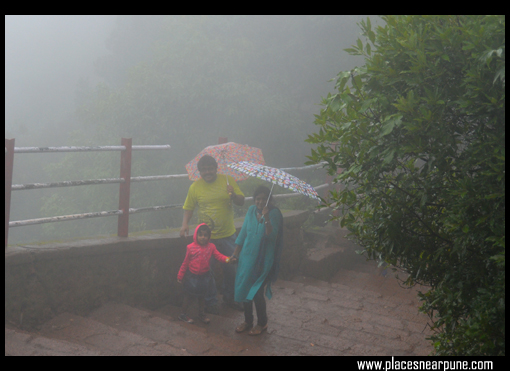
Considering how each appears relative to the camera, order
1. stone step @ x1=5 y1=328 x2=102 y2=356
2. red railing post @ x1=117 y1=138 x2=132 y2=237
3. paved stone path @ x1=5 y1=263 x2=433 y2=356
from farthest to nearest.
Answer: red railing post @ x1=117 y1=138 x2=132 y2=237, paved stone path @ x1=5 y1=263 x2=433 y2=356, stone step @ x1=5 y1=328 x2=102 y2=356

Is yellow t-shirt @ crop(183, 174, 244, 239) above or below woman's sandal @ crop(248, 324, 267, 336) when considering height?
above

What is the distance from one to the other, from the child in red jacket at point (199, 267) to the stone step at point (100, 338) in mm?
956

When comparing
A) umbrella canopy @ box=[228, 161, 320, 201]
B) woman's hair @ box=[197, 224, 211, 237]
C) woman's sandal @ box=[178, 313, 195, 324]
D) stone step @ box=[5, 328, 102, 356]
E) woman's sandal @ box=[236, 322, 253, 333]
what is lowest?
woman's sandal @ box=[178, 313, 195, 324]

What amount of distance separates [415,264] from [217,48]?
20336 mm

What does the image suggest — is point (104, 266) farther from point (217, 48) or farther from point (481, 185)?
point (217, 48)

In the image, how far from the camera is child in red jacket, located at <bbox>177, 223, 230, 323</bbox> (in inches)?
182

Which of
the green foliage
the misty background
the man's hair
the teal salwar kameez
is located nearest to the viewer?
the green foliage

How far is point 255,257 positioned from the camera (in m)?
4.33

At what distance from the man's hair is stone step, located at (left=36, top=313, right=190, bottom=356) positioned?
68.4 inches

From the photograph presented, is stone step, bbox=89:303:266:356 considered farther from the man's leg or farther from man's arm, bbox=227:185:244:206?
man's arm, bbox=227:185:244:206

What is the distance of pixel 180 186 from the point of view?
22609 millimetres

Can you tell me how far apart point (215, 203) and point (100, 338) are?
174 centimetres

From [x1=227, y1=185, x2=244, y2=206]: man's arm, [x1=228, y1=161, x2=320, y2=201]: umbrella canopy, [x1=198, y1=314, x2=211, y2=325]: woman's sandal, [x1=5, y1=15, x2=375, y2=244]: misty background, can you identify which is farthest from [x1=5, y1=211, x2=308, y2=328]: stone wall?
[x1=5, y1=15, x2=375, y2=244]: misty background

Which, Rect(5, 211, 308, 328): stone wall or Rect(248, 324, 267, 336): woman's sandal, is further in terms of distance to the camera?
Rect(248, 324, 267, 336): woman's sandal
